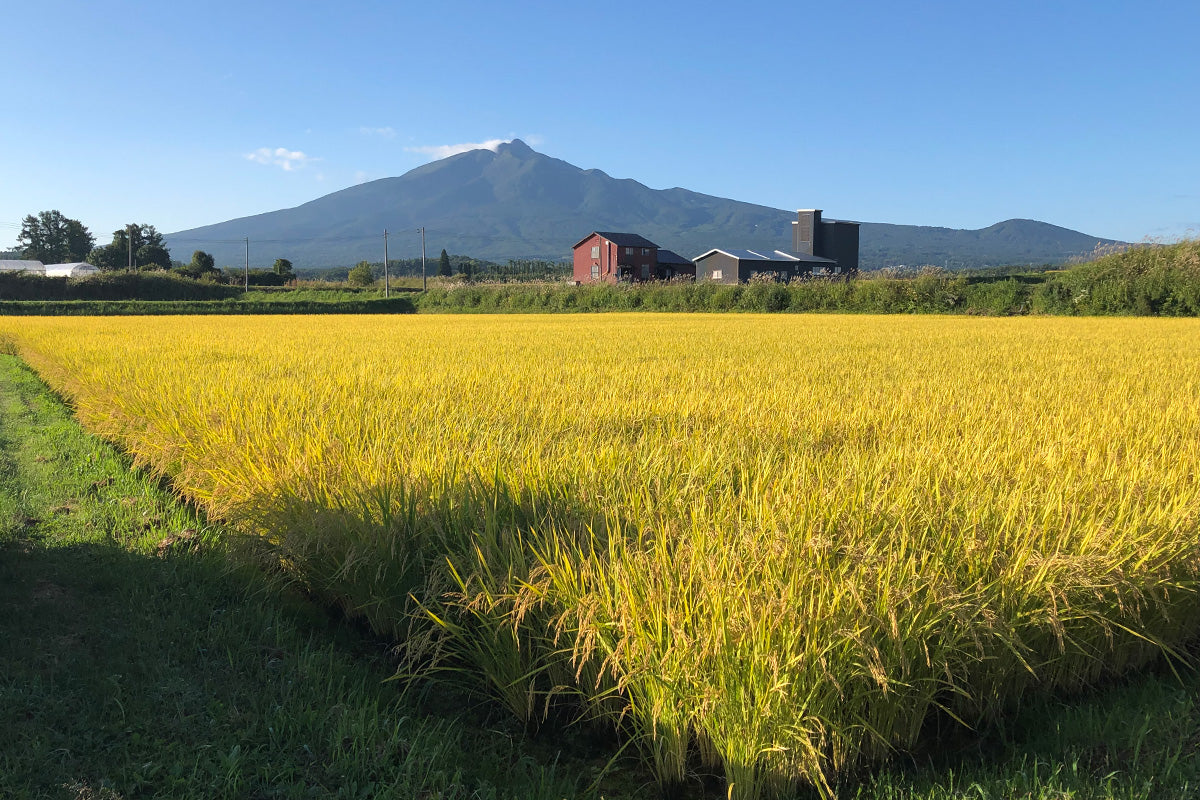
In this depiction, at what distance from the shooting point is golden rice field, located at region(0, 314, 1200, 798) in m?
1.87

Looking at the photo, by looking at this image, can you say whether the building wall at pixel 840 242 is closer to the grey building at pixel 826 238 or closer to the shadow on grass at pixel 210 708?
the grey building at pixel 826 238

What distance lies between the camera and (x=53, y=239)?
277 ft

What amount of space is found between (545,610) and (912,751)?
1.13 m

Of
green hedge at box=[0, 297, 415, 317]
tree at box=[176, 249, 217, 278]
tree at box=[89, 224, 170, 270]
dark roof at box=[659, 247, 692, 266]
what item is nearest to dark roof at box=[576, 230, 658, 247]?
dark roof at box=[659, 247, 692, 266]

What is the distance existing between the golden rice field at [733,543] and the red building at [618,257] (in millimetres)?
62876

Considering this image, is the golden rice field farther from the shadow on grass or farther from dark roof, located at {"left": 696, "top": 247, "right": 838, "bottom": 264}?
dark roof, located at {"left": 696, "top": 247, "right": 838, "bottom": 264}

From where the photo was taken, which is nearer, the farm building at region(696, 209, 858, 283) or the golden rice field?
the golden rice field

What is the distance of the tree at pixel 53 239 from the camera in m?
84.0

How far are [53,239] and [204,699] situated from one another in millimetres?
104363

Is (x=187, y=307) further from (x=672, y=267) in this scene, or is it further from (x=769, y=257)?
(x=769, y=257)

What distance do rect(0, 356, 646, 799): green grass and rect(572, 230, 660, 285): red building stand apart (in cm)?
6437

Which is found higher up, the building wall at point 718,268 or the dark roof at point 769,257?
the dark roof at point 769,257

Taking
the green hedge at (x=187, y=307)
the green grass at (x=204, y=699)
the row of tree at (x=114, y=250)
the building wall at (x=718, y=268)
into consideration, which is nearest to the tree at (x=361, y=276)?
the row of tree at (x=114, y=250)

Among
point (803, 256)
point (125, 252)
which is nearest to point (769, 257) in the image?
point (803, 256)
